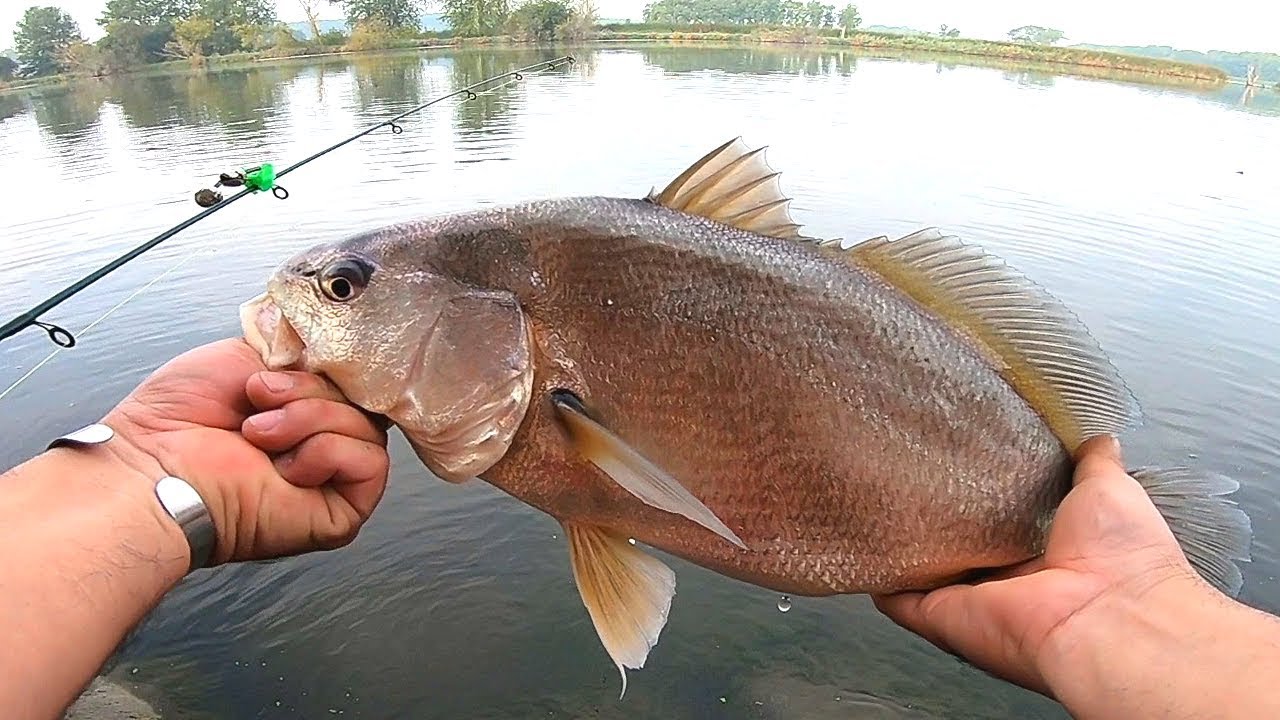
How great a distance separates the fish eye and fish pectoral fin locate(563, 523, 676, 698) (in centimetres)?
87

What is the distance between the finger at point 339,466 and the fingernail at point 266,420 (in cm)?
9

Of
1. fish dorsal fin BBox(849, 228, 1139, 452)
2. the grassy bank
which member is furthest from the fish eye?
the grassy bank

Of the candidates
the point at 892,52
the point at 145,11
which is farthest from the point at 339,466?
the point at 145,11

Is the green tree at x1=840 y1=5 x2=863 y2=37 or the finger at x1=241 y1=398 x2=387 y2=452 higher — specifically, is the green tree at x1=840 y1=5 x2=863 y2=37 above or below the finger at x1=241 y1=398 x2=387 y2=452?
above

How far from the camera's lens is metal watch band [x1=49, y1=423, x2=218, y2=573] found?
1831mm

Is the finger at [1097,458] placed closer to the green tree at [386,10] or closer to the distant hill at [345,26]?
the distant hill at [345,26]

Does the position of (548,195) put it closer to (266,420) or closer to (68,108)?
(266,420)

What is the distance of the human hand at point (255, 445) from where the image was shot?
1857mm

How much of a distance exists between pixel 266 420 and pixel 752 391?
1.25 metres

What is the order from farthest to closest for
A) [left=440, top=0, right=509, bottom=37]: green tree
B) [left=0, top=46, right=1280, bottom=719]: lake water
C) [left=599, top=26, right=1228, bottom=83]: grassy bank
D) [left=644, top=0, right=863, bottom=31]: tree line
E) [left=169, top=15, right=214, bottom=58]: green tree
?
1. [left=644, top=0, right=863, bottom=31]: tree line
2. [left=440, top=0, right=509, bottom=37]: green tree
3. [left=169, top=15, right=214, bottom=58]: green tree
4. [left=599, top=26, right=1228, bottom=83]: grassy bank
5. [left=0, top=46, right=1280, bottom=719]: lake water

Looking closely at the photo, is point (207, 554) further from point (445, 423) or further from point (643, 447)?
point (643, 447)

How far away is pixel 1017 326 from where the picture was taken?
213 centimetres

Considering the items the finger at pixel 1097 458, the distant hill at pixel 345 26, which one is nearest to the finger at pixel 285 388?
the finger at pixel 1097 458

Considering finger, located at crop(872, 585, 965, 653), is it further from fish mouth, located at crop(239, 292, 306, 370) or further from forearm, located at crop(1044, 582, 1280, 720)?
fish mouth, located at crop(239, 292, 306, 370)
